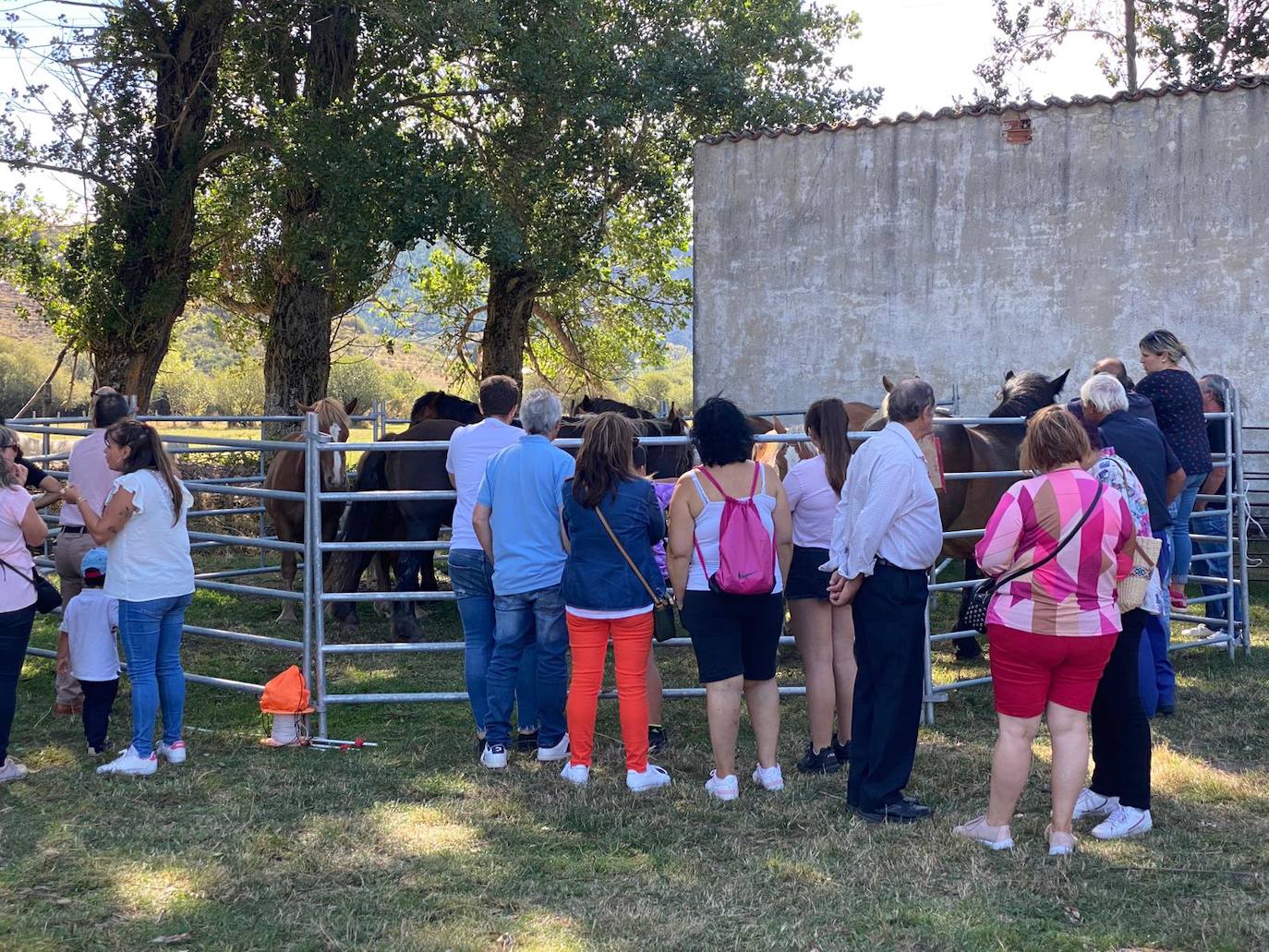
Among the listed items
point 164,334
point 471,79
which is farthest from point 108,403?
point 471,79

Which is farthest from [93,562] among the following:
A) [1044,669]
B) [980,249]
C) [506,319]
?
[506,319]

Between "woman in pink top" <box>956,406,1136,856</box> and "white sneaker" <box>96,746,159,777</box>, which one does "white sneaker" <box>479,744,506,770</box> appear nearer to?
"white sneaker" <box>96,746,159,777</box>

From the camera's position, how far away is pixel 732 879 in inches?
168

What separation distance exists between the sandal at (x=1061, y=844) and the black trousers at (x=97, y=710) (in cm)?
442

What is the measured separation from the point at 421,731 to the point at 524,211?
368 inches

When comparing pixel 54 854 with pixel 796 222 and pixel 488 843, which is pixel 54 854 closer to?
pixel 488 843

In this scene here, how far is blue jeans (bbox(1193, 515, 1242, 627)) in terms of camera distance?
8852 millimetres

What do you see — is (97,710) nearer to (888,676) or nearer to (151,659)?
(151,659)

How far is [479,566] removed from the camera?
233 inches

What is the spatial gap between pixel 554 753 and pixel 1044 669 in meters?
2.43

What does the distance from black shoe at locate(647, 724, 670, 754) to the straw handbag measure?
2.39m

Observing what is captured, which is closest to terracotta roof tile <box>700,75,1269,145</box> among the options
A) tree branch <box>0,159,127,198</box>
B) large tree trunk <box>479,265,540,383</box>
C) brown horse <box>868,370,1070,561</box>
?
large tree trunk <box>479,265,540,383</box>

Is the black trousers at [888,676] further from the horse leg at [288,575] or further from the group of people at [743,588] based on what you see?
the horse leg at [288,575]

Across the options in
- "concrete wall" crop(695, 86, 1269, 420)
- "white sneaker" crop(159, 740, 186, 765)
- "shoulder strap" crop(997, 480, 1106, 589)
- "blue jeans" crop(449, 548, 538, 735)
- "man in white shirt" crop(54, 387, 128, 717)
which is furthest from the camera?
"concrete wall" crop(695, 86, 1269, 420)
